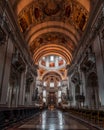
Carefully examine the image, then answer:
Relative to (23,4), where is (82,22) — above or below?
below

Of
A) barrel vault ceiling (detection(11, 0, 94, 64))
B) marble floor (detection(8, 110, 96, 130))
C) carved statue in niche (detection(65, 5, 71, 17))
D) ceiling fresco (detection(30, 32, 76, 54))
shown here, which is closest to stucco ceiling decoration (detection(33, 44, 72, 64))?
ceiling fresco (detection(30, 32, 76, 54))

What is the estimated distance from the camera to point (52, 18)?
17.5 m

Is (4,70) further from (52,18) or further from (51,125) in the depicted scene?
(52,18)

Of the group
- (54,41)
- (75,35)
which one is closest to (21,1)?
(75,35)

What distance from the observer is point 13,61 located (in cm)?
1204

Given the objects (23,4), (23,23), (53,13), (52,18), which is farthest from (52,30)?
(23,4)

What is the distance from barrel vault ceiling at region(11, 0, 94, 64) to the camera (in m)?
13.7

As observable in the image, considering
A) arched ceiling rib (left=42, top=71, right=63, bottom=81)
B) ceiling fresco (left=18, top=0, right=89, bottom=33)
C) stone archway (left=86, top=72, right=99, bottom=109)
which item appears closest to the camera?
stone archway (left=86, top=72, right=99, bottom=109)

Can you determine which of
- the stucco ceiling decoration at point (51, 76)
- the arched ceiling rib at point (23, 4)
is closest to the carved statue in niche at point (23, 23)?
the arched ceiling rib at point (23, 4)

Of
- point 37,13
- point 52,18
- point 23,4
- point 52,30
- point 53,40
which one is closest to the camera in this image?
point 23,4

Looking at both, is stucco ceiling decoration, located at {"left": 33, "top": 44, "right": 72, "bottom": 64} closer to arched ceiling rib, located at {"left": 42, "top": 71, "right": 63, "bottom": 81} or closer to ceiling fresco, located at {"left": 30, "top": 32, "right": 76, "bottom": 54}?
ceiling fresco, located at {"left": 30, "top": 32, "right": 76, "bottom": 54}

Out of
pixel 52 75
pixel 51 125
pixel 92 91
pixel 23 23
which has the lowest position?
pixel 51 125

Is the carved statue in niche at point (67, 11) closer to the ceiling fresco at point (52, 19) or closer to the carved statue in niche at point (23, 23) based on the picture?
the ceiling fresco at point (52, 19)

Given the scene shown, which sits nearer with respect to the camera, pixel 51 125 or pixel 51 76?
pixel 51 125
